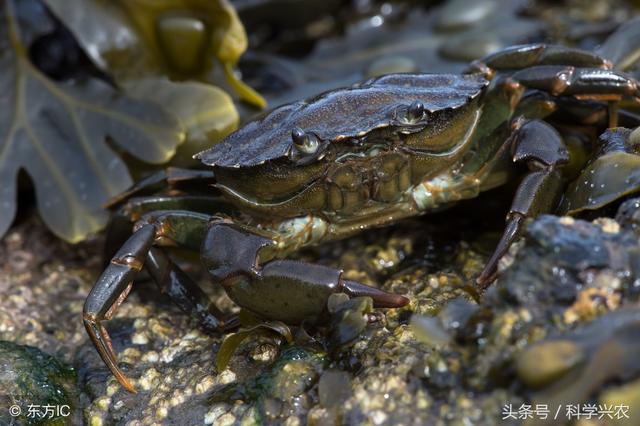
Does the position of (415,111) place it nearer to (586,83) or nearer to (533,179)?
(533,179)

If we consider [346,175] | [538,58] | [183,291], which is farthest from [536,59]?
[183,291]

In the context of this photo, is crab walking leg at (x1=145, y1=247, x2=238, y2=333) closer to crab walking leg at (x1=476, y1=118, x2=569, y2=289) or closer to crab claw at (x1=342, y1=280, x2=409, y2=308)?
crab claw at (x1=342, y1=280, x2=409, y2=308)

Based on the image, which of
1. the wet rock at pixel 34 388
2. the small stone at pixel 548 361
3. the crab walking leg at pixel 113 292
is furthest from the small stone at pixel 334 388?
the wet rock at pixel 34 388

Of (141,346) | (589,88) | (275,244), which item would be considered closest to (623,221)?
(589,88)

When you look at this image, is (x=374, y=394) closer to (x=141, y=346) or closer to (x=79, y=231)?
(x=141, y=346)

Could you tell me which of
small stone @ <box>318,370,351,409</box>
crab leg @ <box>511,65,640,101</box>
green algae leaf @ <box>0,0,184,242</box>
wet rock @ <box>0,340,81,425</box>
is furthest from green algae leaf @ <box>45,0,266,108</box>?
small stone @ <box>318,370,351,409</box>
